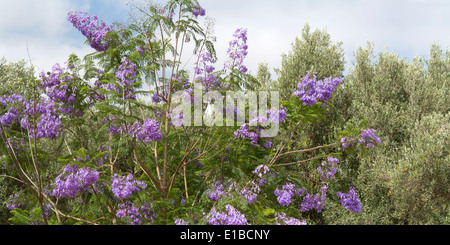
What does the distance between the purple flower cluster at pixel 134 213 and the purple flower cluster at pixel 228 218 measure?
5.54 feet

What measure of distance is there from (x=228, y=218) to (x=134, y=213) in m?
1.96

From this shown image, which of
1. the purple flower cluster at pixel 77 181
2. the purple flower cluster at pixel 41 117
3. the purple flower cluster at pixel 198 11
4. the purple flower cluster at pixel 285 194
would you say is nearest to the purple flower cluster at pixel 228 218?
the purple flower cluster at pixel 285 194

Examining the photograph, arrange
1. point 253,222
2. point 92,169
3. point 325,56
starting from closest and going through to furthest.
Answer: point 253,222 → point 92,169 → point 325,56

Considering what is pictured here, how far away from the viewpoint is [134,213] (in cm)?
509

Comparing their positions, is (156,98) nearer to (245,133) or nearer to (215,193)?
(245,133)

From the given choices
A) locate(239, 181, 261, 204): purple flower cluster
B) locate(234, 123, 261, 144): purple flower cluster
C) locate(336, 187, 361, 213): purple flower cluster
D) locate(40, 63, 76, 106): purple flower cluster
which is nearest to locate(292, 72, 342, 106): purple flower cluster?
locate(234, 123, 261, 144): purple flower cluster

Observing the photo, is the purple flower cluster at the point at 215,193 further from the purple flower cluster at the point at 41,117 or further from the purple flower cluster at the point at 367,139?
the purple flower cluster at the point at 41,117

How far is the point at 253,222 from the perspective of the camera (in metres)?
3.77

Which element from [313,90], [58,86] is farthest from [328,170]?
[58,86]

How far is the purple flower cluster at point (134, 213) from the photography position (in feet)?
16.5
